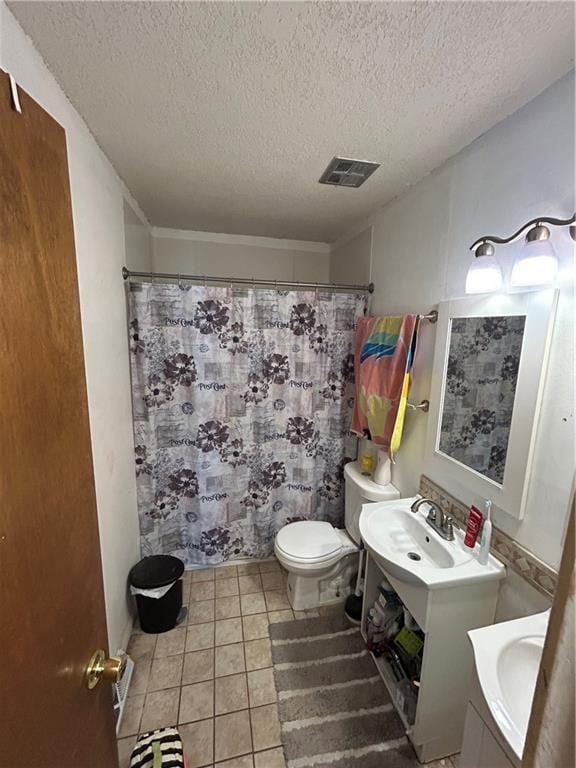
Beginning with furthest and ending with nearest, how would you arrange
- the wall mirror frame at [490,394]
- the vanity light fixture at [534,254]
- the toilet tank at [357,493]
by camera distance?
the toilet tank at [357,493], the wall mirror frame at [490,394], the vanity light fixture at [534,254]

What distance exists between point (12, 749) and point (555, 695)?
2.29 feet

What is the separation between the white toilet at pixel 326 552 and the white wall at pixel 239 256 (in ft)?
5.58

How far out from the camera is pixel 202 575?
2.22 metres

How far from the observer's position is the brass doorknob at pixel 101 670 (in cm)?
70

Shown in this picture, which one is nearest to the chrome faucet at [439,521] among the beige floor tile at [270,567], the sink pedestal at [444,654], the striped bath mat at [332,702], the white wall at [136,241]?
the sink pedestal at [444,654]

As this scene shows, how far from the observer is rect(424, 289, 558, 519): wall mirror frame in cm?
105

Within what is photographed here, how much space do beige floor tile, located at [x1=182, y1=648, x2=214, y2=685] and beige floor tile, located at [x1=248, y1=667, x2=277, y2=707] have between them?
201 mm

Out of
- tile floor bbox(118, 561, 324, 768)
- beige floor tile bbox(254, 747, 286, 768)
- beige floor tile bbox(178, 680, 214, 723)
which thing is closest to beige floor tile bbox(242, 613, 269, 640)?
tile floor bbox(118, 561, 324, 768)

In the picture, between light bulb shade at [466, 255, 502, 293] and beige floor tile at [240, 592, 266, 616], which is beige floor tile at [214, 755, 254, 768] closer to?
beige floor tile at [240, 592, 266, 616]

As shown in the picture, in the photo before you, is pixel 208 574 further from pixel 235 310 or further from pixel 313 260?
pixel 313 260

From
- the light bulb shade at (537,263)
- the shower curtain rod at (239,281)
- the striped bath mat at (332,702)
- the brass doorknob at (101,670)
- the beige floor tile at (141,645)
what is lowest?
the beige floor tile at (141,645)

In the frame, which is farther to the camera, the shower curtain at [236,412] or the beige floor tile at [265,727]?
the shower curtain at [236,412]

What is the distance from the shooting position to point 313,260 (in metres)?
2.79

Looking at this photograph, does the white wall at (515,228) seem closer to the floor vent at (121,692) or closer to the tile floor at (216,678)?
the tile floor at (216,678)
